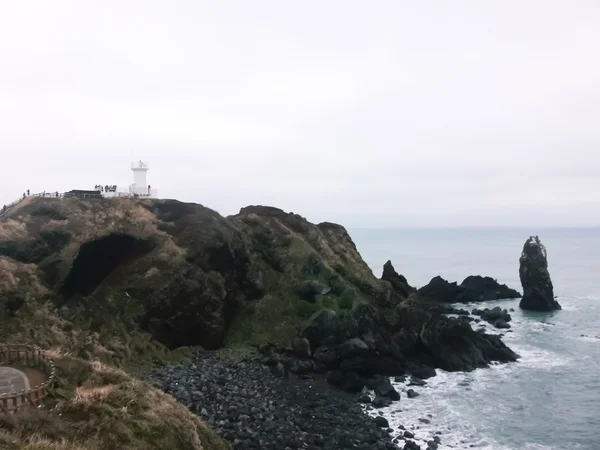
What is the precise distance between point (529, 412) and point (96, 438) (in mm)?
33108

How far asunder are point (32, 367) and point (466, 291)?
8313cm

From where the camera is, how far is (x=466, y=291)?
9250 cm

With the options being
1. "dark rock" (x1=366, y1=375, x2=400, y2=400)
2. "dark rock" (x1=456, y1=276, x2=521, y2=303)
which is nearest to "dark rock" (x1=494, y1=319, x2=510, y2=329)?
"dark rock" (x1=456, y1=276, x2=521, y2=303)

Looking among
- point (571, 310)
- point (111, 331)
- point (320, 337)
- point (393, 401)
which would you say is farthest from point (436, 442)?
point (571, 310)

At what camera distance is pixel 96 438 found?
16781mm

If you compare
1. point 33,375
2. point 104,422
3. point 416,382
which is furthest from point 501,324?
point 33,375

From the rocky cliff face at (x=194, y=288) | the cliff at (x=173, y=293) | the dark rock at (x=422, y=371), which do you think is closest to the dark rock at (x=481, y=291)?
the cliff at (x=173, y=293)

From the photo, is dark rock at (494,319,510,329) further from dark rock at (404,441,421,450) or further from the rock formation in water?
dark rock at (404,441,421,450)

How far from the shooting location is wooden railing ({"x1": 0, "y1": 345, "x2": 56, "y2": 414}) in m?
16.1

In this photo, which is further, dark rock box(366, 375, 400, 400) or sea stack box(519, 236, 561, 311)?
sea stack box(519, 236, 561, 311)

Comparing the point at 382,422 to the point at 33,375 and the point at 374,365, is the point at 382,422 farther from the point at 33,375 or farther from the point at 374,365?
the point at 33,375

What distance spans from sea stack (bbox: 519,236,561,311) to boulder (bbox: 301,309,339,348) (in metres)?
48.4

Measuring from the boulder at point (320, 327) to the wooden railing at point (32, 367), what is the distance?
27463 millimetres

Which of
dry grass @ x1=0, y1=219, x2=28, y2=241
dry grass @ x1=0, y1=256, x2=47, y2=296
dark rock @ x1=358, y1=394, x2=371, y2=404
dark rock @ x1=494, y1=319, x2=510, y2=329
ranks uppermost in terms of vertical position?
dry grass @ x1=0, y1=219, x2=28, y2=241
